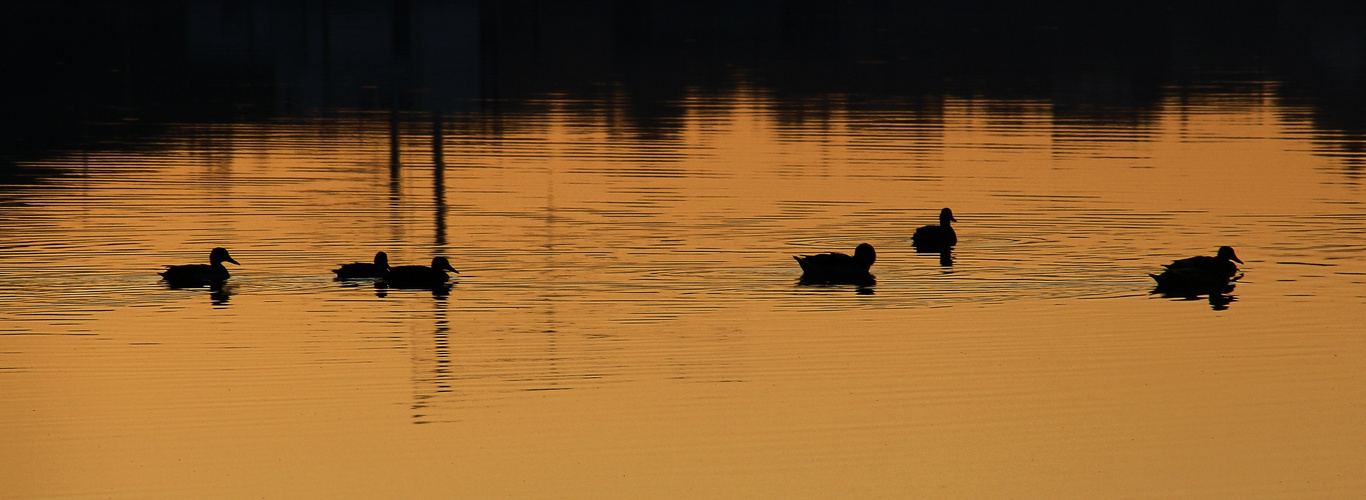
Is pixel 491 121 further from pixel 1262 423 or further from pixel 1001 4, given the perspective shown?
pixel 1001 4

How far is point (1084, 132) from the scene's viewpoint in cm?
4172

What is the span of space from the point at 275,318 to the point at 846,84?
131ft

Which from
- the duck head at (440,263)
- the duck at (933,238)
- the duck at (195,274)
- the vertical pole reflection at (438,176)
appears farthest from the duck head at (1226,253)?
the duck at (195,274)

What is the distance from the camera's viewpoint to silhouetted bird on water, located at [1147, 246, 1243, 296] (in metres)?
20.9

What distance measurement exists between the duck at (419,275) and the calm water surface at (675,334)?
0.37 meters

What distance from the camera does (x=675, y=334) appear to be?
17766 millimetres

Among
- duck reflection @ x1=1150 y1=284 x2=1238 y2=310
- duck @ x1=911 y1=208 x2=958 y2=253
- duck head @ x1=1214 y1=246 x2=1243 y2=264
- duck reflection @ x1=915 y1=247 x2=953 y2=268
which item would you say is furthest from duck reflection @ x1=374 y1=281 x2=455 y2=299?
duck head @ x1=1214 y1=246 x2=1243 y2=264

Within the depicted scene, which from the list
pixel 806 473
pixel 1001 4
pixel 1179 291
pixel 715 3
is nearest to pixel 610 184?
pixel 1179 291

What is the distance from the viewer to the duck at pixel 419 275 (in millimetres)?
20484

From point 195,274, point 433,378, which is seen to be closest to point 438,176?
point 195,274

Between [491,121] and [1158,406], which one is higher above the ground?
[491,121]

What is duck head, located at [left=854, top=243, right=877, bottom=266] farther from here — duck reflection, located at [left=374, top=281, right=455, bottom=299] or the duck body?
duck reflection, located at [left=374, top=281, right=455, bottom=299]

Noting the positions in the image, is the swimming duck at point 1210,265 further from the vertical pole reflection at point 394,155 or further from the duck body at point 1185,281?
the vertical pole reflection at point 394,155

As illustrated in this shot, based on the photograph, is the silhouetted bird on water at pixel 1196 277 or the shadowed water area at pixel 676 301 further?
the silhouetted bird on water at pixel 1196 277
